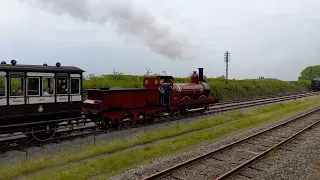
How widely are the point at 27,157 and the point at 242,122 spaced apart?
12.6 m

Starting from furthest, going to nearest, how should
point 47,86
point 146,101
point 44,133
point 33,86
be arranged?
point 146,101
point 44,133
point 47,86
point 33,86

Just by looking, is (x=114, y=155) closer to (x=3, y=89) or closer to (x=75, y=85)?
(x=75, y=85)

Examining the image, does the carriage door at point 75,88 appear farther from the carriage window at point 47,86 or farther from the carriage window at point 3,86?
the carriage window at point 3,86

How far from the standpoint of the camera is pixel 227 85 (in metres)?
39.3

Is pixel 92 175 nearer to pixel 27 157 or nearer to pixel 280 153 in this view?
pixel 27 157

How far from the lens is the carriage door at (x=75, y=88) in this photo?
48.6 ft

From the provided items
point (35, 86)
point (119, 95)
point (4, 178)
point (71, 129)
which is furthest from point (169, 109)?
point (4, 178)

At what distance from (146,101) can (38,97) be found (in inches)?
275

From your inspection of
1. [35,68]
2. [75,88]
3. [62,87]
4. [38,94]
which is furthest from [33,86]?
[75,88]

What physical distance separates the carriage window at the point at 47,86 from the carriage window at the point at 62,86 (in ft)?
1.12

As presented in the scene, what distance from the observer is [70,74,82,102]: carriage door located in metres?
14.8

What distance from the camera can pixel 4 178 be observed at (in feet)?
28.9

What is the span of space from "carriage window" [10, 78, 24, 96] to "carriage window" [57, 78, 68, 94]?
68.4 inches

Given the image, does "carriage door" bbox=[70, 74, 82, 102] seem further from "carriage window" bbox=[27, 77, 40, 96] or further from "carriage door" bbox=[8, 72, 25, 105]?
"carriage door" bbox=[8, 72, 25, 105]
